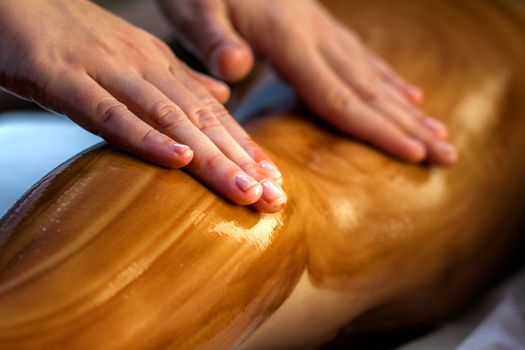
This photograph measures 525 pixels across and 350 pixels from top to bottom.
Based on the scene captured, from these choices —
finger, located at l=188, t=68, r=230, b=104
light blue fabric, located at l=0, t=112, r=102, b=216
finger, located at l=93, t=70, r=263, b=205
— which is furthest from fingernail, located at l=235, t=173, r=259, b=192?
light blue fabric, located at l=0, t=112, r=102, b=216

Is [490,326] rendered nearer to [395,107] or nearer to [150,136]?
[395,107]

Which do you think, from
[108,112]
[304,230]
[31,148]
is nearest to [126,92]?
[108,112]

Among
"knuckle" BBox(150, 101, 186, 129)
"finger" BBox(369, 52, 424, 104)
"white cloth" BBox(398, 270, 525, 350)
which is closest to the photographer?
"knuckle" BBox(150, 101, 186, 129)

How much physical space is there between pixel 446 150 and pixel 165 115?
0.94ft

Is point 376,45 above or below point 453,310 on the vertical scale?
above

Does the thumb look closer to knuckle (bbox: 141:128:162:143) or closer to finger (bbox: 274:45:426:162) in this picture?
finger (bbox: 274:45:426:162)

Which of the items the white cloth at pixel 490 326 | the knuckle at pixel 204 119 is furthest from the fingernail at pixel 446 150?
the knuckle at pixel 204 119

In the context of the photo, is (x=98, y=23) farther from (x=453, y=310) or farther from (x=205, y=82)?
→ (x=453, y=310)

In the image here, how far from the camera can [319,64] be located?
2.57 feet

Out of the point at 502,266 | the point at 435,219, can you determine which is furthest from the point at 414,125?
the point at 502,266

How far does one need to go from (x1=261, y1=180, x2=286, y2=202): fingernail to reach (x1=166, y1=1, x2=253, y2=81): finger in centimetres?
22

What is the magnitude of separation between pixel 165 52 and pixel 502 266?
415 millimetres

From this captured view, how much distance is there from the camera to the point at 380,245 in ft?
2.23

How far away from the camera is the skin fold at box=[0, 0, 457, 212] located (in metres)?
0.55
